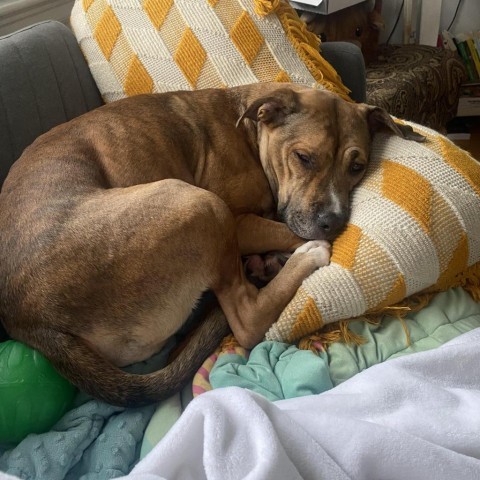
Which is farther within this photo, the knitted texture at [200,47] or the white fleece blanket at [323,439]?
the knitted texture at [200,47]

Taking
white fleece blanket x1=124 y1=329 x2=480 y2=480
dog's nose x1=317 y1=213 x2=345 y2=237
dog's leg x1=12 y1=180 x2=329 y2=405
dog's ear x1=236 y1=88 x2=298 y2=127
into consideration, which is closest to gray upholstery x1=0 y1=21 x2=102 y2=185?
dog's leg x1=12 y1=180 x2=329 y2=405

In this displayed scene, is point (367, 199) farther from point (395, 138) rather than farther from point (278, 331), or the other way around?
point (278, 331)

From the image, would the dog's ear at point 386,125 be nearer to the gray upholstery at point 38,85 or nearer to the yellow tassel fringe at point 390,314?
the yellow tassel fringe at point 390,314

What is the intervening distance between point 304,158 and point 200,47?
2.44ft

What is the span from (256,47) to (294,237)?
2.99 feet

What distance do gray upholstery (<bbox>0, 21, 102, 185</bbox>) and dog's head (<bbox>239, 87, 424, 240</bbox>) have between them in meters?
0.86

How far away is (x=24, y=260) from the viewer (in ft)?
5.47

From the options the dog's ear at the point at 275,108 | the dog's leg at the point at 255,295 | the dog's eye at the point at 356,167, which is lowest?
the dog's leg at the point at 255,295

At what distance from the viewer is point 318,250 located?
199 centimetres

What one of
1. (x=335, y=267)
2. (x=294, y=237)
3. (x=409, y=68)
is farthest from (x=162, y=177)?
(x=409, y=68)

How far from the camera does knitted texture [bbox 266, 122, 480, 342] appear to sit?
1.80 metres

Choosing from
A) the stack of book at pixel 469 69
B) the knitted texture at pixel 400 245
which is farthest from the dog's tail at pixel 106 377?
the stack of book at pixel 469 69

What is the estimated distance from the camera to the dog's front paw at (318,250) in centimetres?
195

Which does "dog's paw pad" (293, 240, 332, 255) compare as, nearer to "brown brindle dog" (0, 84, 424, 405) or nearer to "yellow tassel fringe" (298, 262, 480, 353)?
"brown brindle dog" (0, 84, 424, 405)
